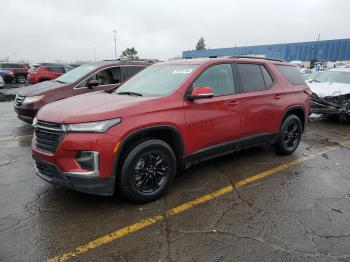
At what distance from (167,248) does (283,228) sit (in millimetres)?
1281

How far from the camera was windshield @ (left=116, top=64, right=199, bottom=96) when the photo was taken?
4566 millimetres

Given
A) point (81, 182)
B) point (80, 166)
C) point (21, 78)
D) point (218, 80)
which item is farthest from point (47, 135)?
point (21, 78)

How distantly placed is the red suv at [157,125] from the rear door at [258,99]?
16 mm

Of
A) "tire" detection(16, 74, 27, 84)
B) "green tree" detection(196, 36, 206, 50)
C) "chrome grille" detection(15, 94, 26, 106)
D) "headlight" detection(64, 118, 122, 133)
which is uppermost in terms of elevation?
"green tree" detection(196, 36, 206, 50)

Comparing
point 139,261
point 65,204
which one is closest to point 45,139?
point 65,204

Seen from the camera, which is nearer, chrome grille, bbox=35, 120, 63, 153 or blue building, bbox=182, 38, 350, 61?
chrome grille, bbox=35, 120, 63, 153

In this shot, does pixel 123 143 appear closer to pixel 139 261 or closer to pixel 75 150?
pixel 75 150

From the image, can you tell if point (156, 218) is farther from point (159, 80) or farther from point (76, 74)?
point (76, 74)

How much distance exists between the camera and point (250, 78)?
5.48m

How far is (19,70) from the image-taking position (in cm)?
2800

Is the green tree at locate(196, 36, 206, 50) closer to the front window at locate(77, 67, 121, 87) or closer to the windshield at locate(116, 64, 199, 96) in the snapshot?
the front window at locate(77, 67, 121, 87)

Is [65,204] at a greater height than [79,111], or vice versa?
[79,111]

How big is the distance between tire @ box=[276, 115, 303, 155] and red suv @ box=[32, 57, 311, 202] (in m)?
0.17

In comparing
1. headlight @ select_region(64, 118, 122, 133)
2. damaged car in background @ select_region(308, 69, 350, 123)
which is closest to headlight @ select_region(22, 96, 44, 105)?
headlight @ select_region(64, 118, 122, 133)
